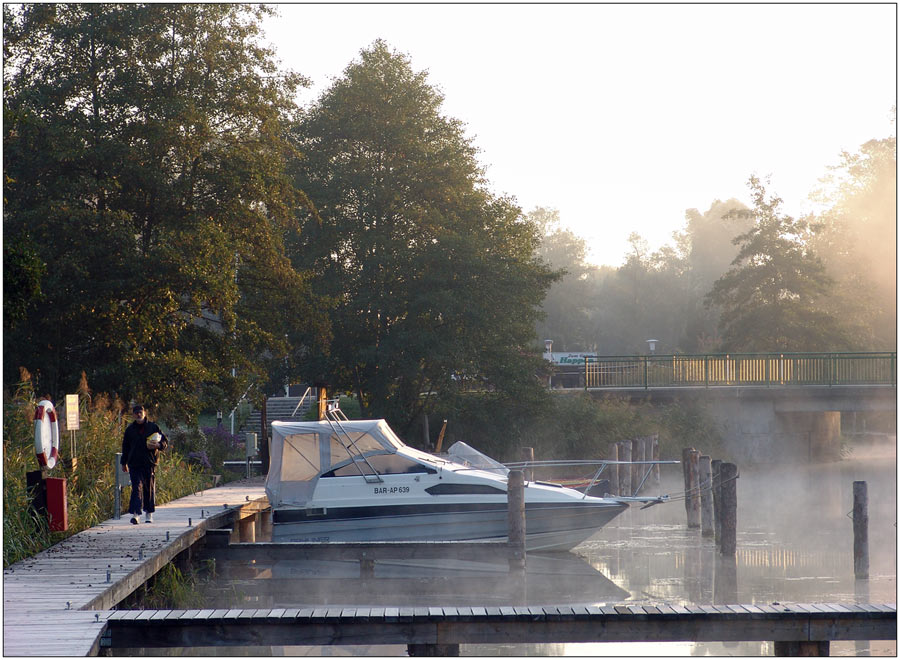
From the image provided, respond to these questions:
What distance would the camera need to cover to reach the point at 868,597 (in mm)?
16266

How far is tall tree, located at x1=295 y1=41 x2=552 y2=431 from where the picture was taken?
30781 mm

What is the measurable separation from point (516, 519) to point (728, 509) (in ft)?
16.5

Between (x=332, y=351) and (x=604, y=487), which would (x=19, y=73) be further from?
(x=604, y=487)

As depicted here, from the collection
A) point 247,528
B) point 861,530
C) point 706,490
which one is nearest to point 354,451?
Answer: point 247,528

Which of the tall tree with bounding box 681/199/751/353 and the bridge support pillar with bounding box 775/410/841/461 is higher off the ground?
the tall tree with bounding box 681/199/751/353

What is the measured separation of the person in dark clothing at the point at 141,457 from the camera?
597 inches

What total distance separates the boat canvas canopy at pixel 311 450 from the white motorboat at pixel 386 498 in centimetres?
2

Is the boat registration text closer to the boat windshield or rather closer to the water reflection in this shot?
the water reflection

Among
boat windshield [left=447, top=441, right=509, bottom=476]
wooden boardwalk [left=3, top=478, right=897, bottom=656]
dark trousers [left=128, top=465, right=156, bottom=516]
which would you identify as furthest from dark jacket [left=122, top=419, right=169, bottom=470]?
boat windshield [left=447, top=441, right=509, bottom=476]

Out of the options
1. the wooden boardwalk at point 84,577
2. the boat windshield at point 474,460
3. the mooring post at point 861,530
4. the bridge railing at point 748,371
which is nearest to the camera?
the wooden boardwalk at point 84,577

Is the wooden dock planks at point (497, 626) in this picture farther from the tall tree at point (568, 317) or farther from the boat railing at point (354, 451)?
the tall tree at point (568, 317)

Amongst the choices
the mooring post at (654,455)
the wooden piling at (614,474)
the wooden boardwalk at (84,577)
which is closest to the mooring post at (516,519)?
the wooden boardwalk at (84,577)

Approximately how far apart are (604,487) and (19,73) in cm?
1756

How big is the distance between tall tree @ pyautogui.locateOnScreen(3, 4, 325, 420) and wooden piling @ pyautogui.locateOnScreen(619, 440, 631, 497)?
979 cm
